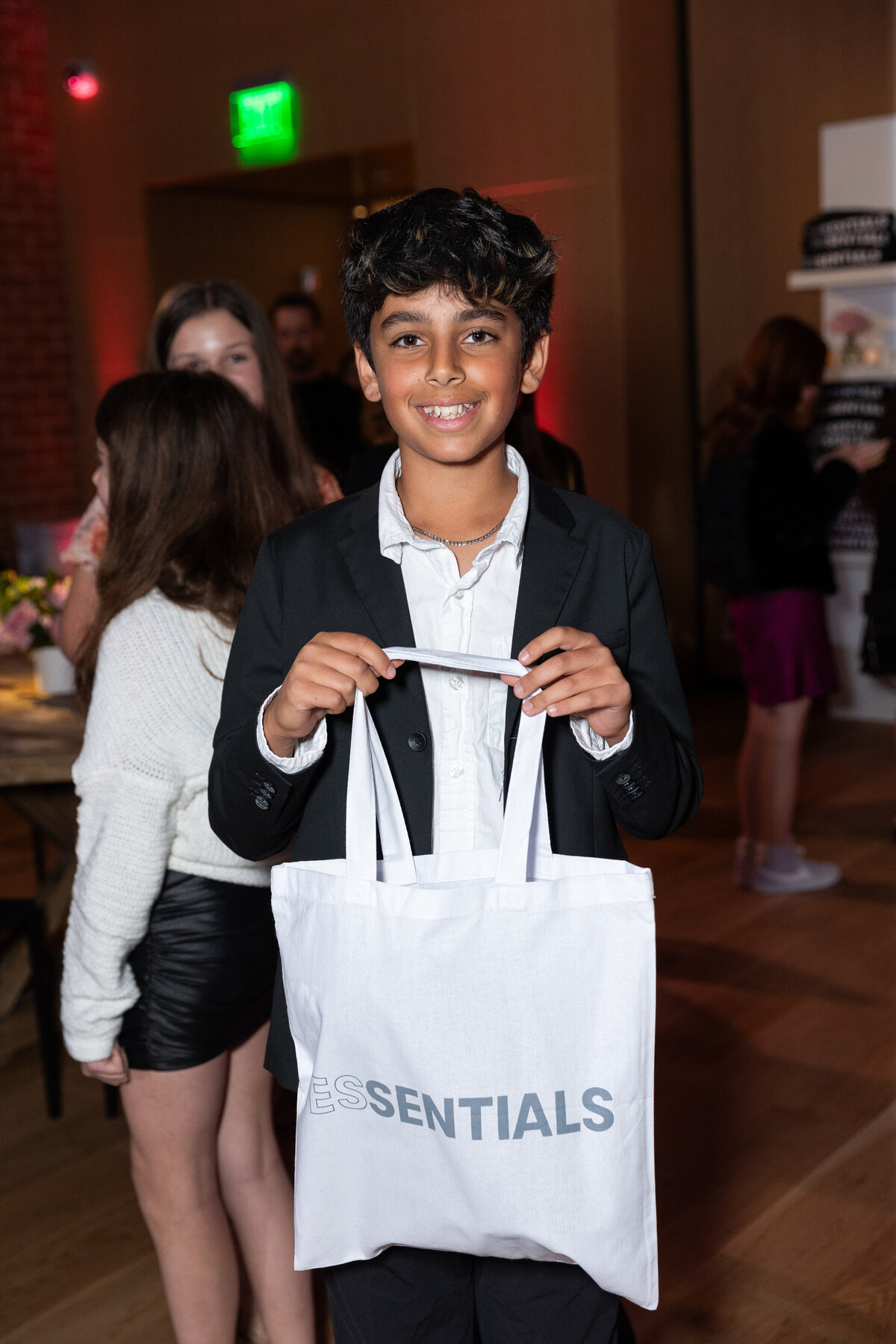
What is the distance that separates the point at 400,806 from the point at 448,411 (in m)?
0.38

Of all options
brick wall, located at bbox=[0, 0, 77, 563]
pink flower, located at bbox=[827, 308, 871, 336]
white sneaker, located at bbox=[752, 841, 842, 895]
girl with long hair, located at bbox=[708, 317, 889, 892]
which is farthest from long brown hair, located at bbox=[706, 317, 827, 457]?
brick wall, located at bbox=[0, 0, 77, 563]

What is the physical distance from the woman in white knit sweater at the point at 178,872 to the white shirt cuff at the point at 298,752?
38 cm

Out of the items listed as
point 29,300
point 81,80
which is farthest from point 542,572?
point 81,80

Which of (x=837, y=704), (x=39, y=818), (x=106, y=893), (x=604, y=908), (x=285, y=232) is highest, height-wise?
(x=285, y=232)

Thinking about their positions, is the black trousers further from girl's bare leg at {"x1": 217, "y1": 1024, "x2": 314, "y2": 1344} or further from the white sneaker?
the white sneaker

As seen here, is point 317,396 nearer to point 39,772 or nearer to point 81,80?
point 39,772

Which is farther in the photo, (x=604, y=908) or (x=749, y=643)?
(x=749, y=643)

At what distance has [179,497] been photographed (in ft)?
5.54

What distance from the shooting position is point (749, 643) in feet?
12.8

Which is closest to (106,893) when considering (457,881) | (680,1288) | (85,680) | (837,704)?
(85,680)

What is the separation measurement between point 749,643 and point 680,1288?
2.15m

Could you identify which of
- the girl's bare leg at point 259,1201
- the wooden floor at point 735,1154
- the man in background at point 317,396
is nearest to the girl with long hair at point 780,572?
the wooden floor at point 735,1154

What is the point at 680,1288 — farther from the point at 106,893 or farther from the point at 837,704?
the point at 837,704

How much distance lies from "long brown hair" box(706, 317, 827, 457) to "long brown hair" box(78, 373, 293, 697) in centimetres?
238
